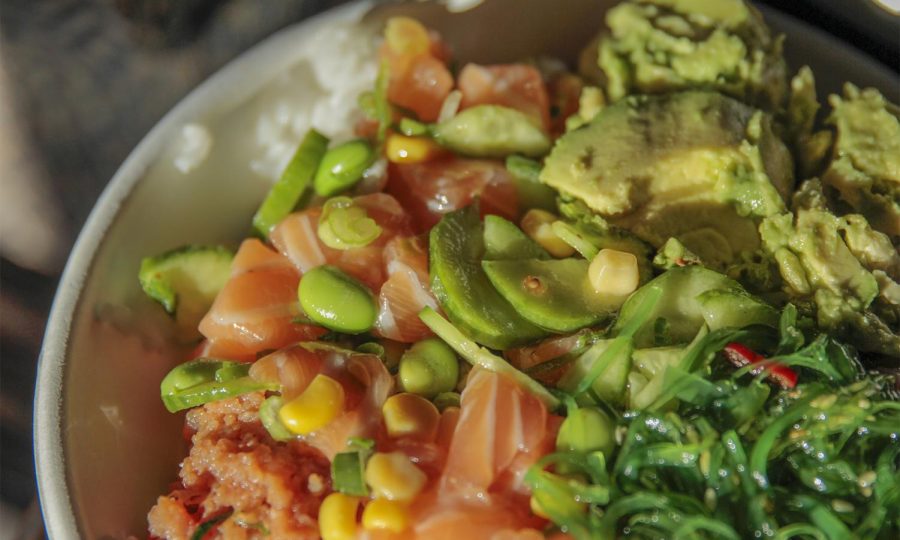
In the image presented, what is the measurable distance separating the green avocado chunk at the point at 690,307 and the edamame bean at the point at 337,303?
23.0 inches

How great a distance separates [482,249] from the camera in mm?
2053

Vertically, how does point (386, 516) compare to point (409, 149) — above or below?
below

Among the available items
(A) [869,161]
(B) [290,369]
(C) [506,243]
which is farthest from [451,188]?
(A) [869,161]

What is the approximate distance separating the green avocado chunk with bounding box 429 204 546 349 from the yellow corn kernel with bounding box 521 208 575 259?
17cm

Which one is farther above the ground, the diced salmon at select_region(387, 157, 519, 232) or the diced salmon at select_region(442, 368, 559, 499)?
the diced salmon at select_region(387, 157, 519, 232)

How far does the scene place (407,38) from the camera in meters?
2.40

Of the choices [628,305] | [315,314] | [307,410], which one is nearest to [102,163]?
[315,314]

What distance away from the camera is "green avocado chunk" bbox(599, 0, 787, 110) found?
7.41 feet

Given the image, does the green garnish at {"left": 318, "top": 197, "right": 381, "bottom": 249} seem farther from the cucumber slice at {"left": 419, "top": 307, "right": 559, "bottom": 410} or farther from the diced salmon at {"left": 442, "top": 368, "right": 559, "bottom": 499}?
the diced salmon at {"left": 442, "top": 368, "right": 559, "bottom": 499}

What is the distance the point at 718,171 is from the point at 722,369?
0.58 meters

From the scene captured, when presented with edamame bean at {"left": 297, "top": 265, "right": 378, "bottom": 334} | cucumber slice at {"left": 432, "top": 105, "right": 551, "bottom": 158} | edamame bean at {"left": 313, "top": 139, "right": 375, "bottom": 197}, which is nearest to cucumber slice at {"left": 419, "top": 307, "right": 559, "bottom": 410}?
edamame bean at {"left": 297, "top": 265, "right": 378, "bottom": 334}

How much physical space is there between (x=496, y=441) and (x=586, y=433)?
0.60 feet

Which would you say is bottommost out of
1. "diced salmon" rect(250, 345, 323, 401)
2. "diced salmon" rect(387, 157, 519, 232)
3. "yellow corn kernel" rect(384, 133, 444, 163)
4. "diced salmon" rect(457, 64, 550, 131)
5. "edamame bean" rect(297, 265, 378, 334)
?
"diced salmon" rect(250, 345, 323, 401)

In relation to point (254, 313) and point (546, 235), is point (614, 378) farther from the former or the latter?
point (254, 313)
